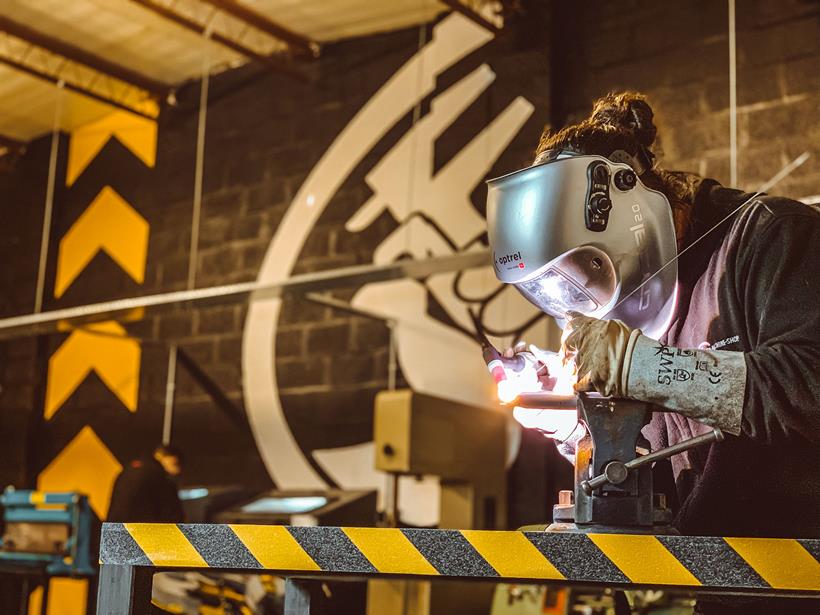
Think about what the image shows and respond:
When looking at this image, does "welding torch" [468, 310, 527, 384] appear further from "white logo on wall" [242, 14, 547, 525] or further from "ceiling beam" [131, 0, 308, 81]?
"ceiling beam" [131, 0, 308, 81]

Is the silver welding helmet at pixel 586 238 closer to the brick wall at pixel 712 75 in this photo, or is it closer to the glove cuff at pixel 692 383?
the glove cuff at pixel 692 383

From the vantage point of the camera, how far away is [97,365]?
8078 mm

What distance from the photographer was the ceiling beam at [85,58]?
6730mm

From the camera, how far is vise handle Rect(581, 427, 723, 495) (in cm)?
141

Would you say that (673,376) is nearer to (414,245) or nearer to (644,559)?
(644,559)

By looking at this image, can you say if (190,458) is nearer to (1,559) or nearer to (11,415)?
(1,559)

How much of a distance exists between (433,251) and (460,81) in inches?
39.3

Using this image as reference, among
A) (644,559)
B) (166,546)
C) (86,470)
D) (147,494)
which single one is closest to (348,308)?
(147,494)

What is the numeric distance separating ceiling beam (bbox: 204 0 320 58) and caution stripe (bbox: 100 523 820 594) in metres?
5.18

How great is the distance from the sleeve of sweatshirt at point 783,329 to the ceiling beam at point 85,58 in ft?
19.9

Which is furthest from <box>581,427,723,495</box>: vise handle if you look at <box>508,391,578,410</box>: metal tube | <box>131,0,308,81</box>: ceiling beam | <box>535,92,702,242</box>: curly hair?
<box>131,0,308,81</box>: ceiling beam

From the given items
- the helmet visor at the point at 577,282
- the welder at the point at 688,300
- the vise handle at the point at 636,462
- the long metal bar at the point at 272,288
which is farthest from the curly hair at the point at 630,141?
the long metal bar at the point at 272,288

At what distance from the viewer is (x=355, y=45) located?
699 centimetres

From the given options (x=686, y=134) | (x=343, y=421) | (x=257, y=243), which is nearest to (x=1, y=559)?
(x=343, y=421)
